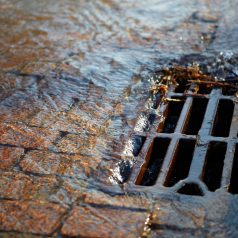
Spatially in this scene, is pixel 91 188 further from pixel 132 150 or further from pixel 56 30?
pixel 56 30

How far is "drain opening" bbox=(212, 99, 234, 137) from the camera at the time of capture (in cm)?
279

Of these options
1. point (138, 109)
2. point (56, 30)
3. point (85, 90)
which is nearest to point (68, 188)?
point (138, 109)

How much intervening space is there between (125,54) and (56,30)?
0.87m

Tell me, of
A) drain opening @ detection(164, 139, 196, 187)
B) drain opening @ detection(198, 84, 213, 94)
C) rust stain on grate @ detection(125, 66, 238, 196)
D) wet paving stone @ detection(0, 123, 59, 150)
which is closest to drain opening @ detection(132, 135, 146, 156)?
rust stain on grate @ detection(125, 66, 238, 196)

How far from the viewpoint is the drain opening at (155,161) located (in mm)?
2363

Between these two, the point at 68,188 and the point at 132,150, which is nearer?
the point at 68,188

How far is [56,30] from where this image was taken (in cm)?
418

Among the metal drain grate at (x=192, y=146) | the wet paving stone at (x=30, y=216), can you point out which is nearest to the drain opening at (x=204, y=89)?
the metal drain grate at (x=192, y=146)

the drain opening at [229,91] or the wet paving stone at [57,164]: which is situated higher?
the drain opening at [229,91]

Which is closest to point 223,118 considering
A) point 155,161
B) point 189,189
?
point 155,161

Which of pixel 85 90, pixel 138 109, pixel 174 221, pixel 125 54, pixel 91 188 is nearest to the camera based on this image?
pixel 174 221

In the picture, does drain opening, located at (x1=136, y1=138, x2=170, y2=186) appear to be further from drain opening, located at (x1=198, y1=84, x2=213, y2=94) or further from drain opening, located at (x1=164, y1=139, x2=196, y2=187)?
drain opening, located at (x1=198, y1=84, x2=213, y2=94)

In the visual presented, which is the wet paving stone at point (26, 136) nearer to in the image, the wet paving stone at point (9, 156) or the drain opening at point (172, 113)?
the wet paving stone at point (9, 156)

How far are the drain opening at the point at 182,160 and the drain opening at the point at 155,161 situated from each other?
3.0 inches
